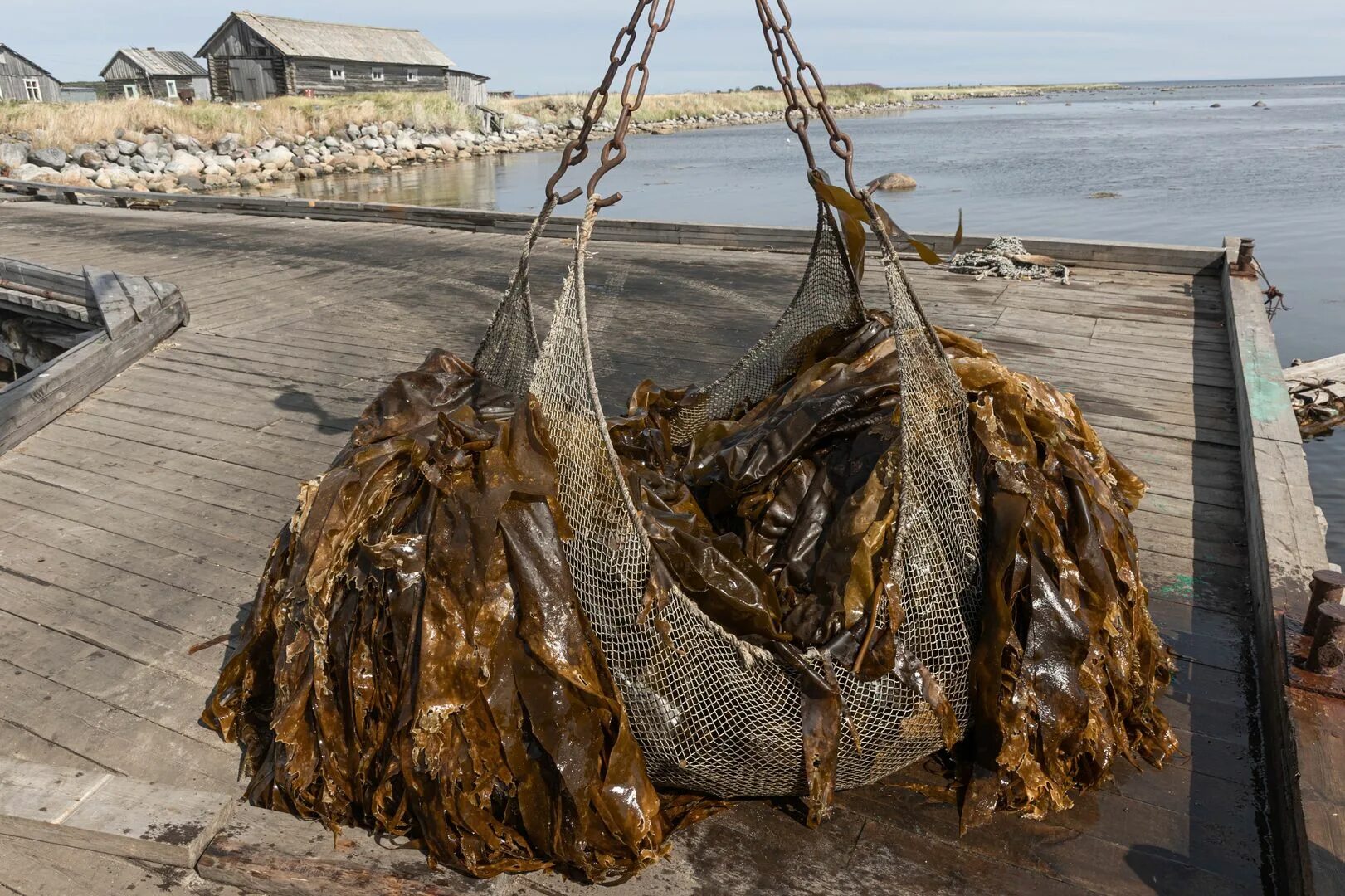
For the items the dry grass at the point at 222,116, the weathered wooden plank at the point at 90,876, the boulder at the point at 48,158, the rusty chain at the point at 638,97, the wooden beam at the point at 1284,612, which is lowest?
the weathered wooden plank at the point at 90,876

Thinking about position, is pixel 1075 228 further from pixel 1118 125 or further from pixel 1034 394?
pixel 1118 125

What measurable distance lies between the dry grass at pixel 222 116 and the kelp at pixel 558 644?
33.3 m

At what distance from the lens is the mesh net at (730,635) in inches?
93.1

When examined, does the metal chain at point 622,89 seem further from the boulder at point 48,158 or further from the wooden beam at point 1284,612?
the boulder at point 48,158

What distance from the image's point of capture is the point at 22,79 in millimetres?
51875

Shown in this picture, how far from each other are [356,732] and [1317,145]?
44.4 meters

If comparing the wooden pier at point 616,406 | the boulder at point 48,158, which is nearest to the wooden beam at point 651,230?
the wooden pier at point 616,406

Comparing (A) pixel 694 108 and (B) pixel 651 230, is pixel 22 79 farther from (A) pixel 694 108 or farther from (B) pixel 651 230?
(B) pixel 651 230

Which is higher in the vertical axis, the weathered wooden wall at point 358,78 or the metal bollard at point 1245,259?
the weathered wooden wall at point 358,78

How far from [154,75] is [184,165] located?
90.1 feet

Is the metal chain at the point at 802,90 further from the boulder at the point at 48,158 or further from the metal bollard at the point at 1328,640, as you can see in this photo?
the boulder at the point at 48,158

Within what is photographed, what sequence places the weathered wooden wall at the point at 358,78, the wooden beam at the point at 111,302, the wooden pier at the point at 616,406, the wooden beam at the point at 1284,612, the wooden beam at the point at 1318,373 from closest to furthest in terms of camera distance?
the wooden beam at the point at 1284,612
the wooden pier at the point at 616,406
the wooden beam at the point at 111,302
the wooden beam at the point at 1318,373
the weathered wooden wall at the point at 358,78

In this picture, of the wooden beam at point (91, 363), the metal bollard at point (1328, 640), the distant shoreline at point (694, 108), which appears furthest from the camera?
the distant shoreline at point (694, 108)

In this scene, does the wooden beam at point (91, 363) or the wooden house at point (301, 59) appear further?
the wooden house at point (301, 59)
